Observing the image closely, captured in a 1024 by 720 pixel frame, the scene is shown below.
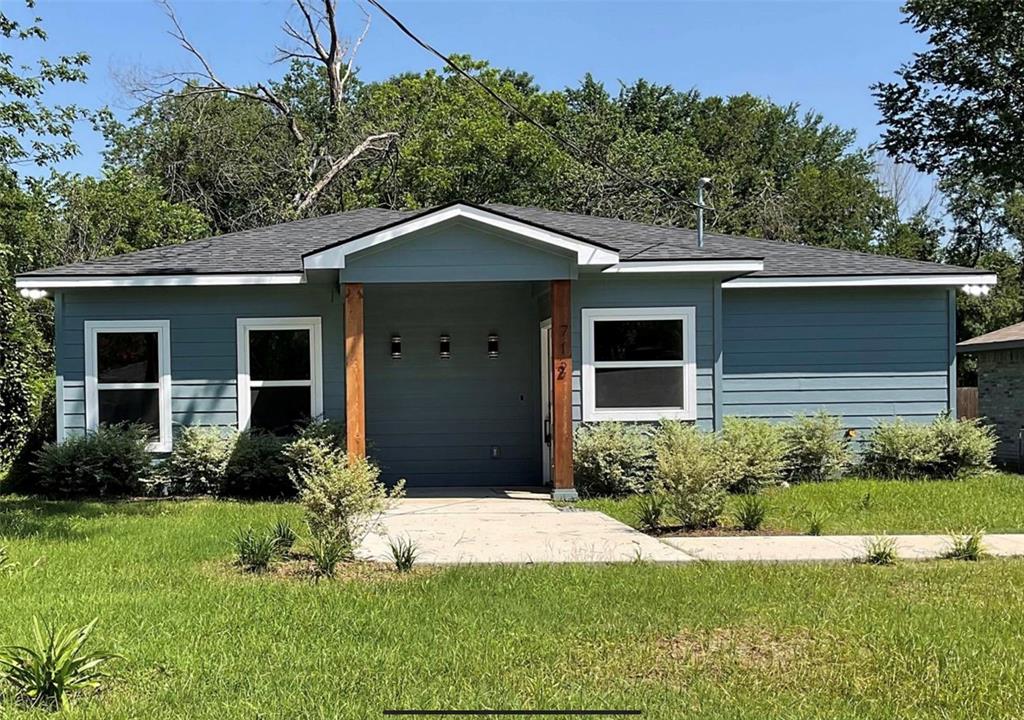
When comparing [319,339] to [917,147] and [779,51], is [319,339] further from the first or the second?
[917,147]

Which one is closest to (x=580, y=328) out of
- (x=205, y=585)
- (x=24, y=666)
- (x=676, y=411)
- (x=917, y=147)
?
(x=676, y=411)

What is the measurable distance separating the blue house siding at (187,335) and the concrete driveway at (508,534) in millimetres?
2995

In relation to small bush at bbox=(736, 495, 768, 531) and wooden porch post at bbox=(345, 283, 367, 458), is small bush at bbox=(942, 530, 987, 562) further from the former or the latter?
wooden porch post at bbox=(345, 283, 367, 458)

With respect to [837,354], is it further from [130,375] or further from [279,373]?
[130,375]

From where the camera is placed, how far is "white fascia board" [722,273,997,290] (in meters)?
12.4

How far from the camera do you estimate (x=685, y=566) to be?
6773 millimetres

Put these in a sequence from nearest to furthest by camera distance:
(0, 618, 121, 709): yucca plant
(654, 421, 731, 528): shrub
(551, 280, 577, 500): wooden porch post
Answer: (0, 618, 121, 709): yucca plant, (654, 421, 731, 528): shrub, (551, 280, 577, 500): wooden porch post

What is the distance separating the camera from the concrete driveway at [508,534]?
7312 mm

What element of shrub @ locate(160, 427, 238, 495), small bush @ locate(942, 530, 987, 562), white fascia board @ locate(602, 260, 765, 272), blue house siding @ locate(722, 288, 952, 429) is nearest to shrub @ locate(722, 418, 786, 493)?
blue house siding @ locate(722, 288, 952, 429)

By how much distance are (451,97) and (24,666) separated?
2637 centimetres

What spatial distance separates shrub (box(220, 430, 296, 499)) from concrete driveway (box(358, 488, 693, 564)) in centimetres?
162

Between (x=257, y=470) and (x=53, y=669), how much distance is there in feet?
23.9

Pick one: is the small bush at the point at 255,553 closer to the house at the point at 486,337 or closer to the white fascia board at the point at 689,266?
the house at the point at 486,337

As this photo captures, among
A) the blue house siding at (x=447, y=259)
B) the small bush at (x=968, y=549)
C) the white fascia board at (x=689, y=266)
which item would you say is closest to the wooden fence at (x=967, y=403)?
the white fascia board at (x=689, y=266)
